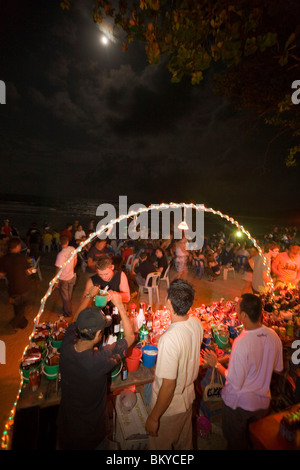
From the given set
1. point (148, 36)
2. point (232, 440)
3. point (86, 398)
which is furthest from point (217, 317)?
point (148, 36)

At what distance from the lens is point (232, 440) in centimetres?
279

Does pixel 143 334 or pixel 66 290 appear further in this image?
pixel 66 290

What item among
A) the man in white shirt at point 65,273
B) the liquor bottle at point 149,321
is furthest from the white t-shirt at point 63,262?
the liquor bottle at point 149,321

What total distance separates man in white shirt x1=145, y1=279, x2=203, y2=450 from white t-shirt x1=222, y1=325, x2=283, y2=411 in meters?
0.49

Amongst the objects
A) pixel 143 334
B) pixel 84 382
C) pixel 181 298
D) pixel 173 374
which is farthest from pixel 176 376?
pixel 143 334

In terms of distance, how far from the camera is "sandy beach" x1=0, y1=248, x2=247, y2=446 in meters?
4.15

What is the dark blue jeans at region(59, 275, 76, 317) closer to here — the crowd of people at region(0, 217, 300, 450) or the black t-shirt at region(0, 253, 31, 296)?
the black t-shirt at region(0, 253, 31, 296)

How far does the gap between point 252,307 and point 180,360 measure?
3.48 ft

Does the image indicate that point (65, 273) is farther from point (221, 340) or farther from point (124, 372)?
point (221, 340)

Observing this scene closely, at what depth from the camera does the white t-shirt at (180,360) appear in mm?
2232

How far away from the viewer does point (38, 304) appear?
24.5ft

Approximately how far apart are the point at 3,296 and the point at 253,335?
8448 mm

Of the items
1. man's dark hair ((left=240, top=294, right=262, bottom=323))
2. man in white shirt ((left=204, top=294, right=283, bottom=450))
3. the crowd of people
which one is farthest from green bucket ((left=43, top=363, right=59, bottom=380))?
man's dark hair ((left=240, top=294, right=262, bottom=323))
